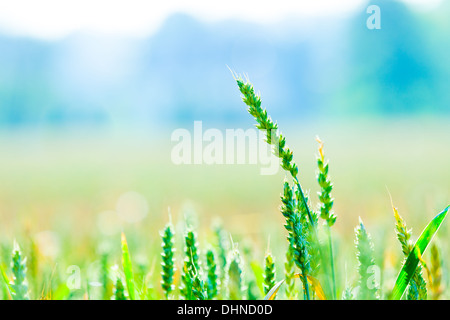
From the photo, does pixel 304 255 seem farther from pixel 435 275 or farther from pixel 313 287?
pixel 435 275

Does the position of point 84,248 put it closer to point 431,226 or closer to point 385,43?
point 431,226

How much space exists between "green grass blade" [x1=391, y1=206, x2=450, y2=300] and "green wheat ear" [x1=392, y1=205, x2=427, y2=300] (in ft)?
0.05

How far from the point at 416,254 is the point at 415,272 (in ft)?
0.18

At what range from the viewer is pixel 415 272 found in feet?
3.05

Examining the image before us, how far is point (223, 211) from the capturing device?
429 cm

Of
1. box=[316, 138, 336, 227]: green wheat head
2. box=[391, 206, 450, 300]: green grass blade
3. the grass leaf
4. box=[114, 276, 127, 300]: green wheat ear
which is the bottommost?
box=[114, 276, 127, 300]: green wheat ear

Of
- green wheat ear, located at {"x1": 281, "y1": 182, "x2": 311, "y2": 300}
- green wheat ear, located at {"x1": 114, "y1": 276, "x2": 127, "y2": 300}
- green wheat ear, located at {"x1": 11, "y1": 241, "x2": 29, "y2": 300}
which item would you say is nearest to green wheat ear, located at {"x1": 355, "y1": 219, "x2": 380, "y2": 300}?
green wheat ear, located at {"x1": 281, "y1": 182, "x2": 311, "y2": 300}

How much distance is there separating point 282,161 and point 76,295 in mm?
1050

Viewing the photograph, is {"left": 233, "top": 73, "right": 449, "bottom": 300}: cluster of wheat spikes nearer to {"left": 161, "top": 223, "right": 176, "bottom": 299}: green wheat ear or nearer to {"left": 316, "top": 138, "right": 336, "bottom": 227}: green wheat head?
{"left": 316, "top": 138, "right": 336, "bottom": 227}: green wheat head

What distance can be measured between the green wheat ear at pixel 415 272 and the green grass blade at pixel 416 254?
0.02 metres

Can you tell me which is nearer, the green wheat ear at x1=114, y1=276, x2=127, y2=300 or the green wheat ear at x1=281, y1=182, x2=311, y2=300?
the green wheat ear at x1=281, y1=182, x2=311, y2=300

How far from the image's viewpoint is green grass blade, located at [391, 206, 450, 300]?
90 cm

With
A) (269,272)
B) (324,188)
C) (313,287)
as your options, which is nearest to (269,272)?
(269,272)

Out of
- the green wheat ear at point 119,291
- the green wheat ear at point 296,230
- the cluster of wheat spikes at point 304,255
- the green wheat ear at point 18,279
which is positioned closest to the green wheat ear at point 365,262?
the cluster of wheat spikes at point 304,255
